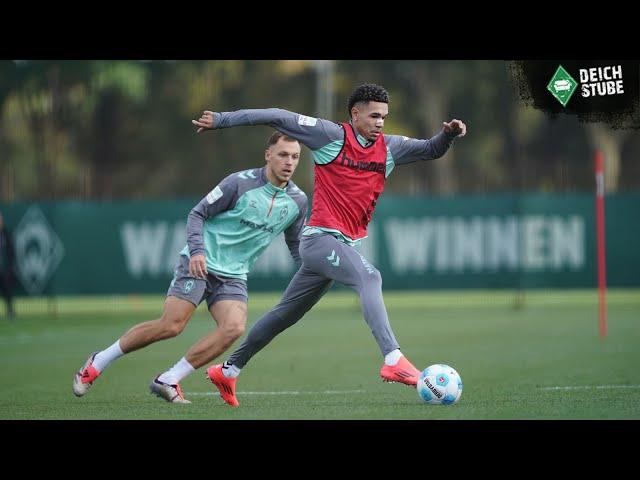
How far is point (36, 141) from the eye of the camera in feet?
119

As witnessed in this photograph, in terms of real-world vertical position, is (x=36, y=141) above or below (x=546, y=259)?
above

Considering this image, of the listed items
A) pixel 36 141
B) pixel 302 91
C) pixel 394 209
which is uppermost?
pixel 302 91

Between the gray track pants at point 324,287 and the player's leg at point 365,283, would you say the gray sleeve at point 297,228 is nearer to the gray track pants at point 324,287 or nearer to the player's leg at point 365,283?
the gray track pants at point 324,287

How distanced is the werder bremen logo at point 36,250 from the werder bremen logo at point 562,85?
1281 centimetres

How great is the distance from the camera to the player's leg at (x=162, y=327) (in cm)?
984

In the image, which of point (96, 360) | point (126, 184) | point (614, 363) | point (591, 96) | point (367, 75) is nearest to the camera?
point (96, 360)

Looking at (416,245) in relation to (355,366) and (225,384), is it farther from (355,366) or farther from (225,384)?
(225,384)

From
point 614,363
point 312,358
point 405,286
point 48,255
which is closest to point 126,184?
point 48,255

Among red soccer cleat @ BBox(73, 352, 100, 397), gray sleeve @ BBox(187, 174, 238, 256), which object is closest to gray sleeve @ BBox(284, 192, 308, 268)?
gray sleeve @ BBox(187, 174, 238, 256)

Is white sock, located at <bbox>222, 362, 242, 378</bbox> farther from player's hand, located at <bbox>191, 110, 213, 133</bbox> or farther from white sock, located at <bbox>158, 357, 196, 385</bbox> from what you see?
player's hand, located at <bbox>191, 110, 213, 133</bbox>

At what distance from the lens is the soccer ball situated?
29.1 ft
